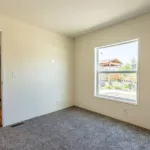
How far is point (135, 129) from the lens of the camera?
2.54 meters

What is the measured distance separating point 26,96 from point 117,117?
2.29 metres

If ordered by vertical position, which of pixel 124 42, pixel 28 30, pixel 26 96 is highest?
pixel 28 30

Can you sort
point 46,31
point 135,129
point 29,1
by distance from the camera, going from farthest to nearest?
point 46,31, point 135,129, point 29,1

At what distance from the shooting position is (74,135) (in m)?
2.34

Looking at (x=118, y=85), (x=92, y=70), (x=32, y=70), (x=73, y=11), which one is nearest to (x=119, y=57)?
(x=118, y=85)

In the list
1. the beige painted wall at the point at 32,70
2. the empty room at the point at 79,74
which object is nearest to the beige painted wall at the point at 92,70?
the empty room at the point at 79,74

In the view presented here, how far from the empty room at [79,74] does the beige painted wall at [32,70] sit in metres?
0.02

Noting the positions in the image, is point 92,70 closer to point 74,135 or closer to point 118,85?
point 118,85

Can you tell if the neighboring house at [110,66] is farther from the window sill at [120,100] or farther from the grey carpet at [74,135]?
the grey carpet at [74,135]

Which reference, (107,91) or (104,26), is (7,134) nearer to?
(107,91)

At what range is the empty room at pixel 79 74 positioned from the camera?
7.29 ft

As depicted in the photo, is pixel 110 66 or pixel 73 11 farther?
pixel 110 66

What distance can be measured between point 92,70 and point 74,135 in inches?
74.2

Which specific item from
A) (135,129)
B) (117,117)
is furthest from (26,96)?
(135,129)
